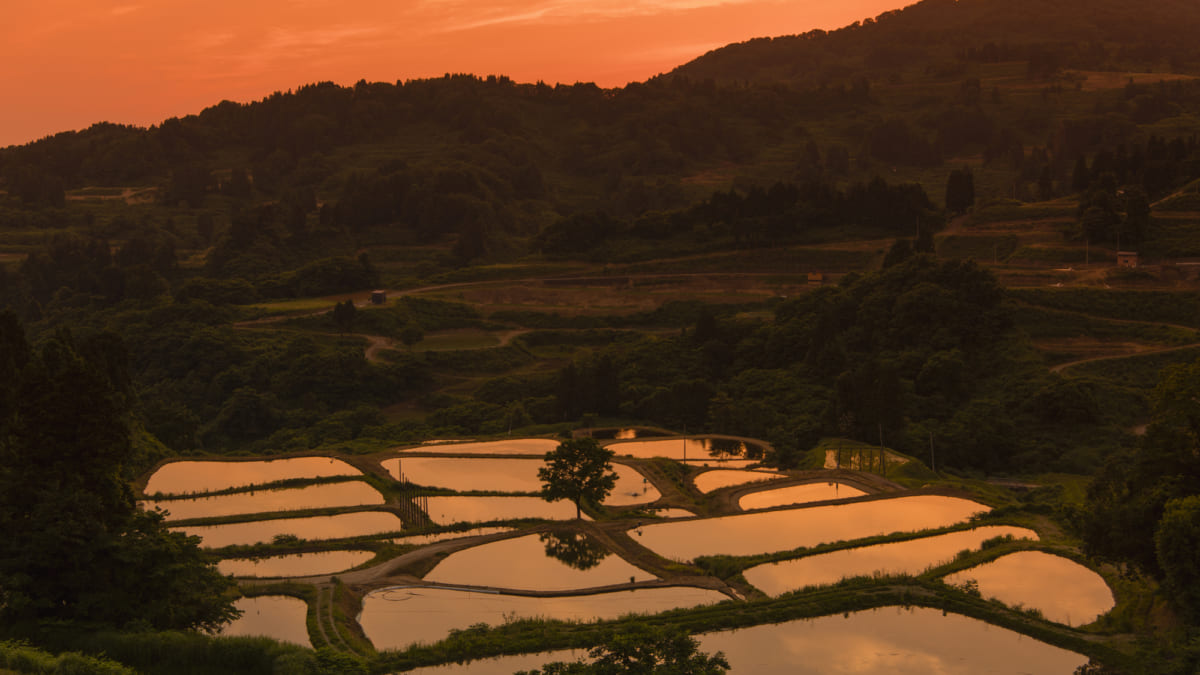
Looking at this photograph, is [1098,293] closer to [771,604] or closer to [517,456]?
[517,456]

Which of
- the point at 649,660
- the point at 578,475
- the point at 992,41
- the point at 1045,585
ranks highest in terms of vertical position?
the point at 992,41

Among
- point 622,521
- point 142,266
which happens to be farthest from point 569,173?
point 622,521

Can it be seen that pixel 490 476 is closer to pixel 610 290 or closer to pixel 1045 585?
pixel 1045 585

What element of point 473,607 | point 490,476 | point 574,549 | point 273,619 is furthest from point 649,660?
point 490,476

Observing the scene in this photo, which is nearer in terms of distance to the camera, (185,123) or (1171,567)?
(1171,567)

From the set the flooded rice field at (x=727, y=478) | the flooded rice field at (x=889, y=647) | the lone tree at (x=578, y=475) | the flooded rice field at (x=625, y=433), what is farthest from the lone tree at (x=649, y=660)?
the flooded rice field at (x=625, y=433)

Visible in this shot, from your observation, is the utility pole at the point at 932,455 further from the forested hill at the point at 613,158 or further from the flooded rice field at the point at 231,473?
the forested hill at the point at 613,158
